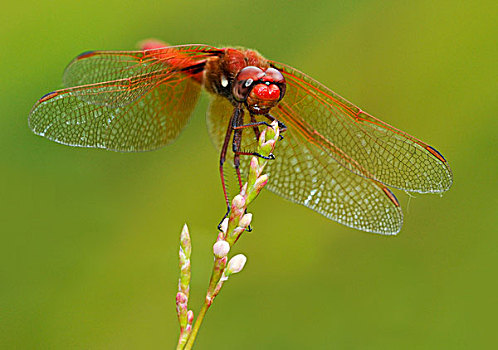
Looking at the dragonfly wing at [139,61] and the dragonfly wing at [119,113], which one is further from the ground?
the dragonfly wing at [139,61]

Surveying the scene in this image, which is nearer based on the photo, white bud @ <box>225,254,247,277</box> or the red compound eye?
white bud @ <box>225,254,247,277</box>

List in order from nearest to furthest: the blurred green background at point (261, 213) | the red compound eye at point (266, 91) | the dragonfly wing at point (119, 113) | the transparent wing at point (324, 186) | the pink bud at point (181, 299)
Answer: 1. the pink bud at point (181, 299)
2. the red compound eye at point (266, 91)
3. the dragonfly wing at point (119, 113)
4. the transparent wing at point (324, 186)
5. the blurred green background at point (261, 213)

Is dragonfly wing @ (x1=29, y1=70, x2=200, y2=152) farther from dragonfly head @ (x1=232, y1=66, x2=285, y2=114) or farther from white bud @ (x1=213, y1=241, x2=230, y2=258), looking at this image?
white bud @ (x1=213, y1=241, x2=230, y2=258)

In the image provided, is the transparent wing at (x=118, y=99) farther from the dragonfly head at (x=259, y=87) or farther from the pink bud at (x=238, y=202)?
the pink bud at (x=238, y=202)

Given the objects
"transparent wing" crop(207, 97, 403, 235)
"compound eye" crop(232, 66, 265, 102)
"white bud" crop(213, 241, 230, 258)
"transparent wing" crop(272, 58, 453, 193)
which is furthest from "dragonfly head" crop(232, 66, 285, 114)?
"white bud" crop(213, 241, 230, 258)

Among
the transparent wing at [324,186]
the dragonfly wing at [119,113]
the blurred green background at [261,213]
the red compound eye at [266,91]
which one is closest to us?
the red compound eye at [266,91]

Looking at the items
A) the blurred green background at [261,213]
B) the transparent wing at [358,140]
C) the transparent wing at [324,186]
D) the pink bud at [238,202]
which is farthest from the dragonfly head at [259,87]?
the blurred green background at [261,213]

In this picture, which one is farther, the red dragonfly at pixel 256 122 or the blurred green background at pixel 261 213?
the blurred green background at pixel 261 213
